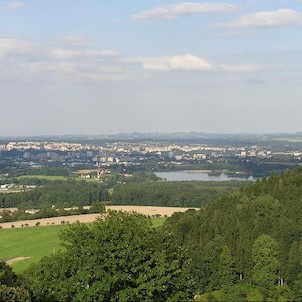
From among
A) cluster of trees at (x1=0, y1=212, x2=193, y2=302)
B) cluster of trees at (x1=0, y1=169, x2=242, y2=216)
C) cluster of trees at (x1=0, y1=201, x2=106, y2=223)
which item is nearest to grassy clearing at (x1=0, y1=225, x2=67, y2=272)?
cluster of trees at (x1=0, y1=201, x2=106, y2=223)

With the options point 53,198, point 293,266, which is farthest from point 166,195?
point 293,266

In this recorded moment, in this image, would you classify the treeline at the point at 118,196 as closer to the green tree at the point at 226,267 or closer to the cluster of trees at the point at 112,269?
the green tree at the point at 226,267

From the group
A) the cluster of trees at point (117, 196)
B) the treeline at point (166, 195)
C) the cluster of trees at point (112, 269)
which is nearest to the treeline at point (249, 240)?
the cluster of trees at point (112, 269)

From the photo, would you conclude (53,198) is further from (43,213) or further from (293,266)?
(293,266)

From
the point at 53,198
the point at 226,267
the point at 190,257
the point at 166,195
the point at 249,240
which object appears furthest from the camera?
the point at 53,198

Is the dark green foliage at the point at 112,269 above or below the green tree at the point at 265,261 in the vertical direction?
above

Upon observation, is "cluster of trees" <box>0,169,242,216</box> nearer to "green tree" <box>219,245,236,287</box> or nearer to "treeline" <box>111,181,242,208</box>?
"treeline" <box>111,181,242,208</box>

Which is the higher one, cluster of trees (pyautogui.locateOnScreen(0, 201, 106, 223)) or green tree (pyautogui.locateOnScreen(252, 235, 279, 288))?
green tree (pyautogui.locateOnScreen(252, 235, 279, 288))
